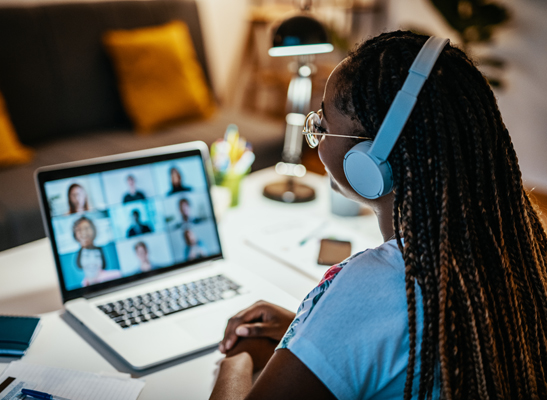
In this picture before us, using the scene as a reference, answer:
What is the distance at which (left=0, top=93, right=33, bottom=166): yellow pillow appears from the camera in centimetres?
203

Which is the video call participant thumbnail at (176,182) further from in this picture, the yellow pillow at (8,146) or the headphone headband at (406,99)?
the yellow pillow at (8,146)

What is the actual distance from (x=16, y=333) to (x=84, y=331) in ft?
0.35


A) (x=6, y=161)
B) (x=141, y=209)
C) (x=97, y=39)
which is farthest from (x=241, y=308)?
(x=97, y=39)

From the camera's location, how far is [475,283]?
581 mm

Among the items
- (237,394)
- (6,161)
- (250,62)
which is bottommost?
(237,394)

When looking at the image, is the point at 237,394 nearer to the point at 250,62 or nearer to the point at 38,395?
the point at 38,395

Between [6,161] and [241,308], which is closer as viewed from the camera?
[241,308]

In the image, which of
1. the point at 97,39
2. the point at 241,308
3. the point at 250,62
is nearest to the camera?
the point at 241,308

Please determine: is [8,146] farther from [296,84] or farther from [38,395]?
[38,395]

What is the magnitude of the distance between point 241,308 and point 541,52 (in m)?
2.85

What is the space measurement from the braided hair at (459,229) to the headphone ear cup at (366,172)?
20 millimetres

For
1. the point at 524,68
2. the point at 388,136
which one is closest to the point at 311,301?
the point at 388,136

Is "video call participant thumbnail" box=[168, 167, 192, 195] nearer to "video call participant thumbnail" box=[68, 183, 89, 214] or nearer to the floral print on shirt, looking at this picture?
"video call participant thumbnail" box=[68, 183, 89, 214]

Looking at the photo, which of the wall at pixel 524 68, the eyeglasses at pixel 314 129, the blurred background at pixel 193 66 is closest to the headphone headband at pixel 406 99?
the eyeglasses at pixel 314 129
